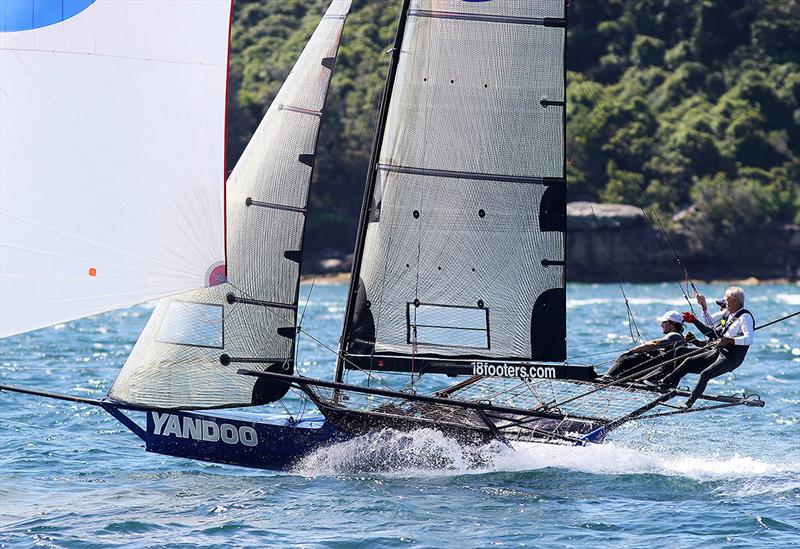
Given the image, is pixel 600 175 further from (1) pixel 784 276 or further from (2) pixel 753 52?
(2) pixel 753 52

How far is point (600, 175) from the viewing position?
74.1 metres

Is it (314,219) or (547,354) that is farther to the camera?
(314,219)

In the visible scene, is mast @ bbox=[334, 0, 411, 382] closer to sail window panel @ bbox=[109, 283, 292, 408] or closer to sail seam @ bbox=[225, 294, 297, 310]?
sail seam @ bbox=[225, 294, 297, 310]

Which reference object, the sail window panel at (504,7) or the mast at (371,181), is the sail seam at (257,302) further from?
the sail window panel at (504,7)

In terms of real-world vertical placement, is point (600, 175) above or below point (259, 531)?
above

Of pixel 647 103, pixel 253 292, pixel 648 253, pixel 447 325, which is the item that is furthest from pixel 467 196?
pixel 647 103

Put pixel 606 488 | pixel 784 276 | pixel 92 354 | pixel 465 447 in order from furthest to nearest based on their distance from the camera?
1. pixel 784 276
2. pixel 92 354
3. pixel 465 447
4. pixel 606 488

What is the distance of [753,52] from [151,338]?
81.4 m


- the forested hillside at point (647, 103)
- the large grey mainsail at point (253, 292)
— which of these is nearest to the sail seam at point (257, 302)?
the large grey mainsail at point (253, 292)

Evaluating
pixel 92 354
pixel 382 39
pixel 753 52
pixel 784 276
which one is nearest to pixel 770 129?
pixel 753 52

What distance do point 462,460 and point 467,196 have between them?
2.77 m

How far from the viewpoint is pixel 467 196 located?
527 inches

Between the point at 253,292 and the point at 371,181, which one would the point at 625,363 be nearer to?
the point at 371,181

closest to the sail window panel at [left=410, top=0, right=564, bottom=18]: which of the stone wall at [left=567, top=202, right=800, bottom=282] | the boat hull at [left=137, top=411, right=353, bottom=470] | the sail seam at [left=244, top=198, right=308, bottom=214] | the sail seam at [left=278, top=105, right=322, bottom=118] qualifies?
the sail seam at [left=278, top=105, right=322, bottom=118]
